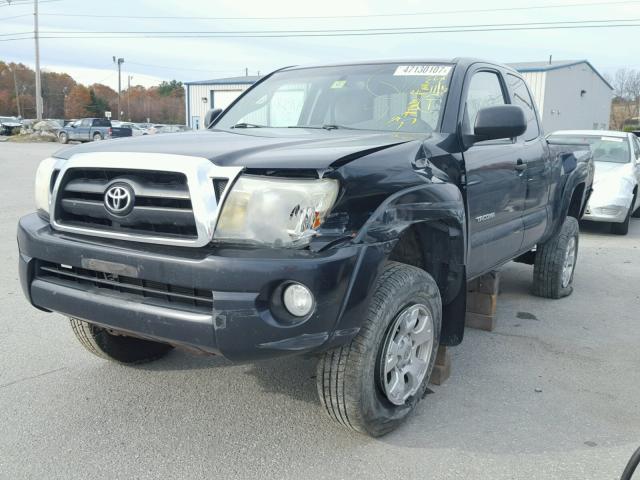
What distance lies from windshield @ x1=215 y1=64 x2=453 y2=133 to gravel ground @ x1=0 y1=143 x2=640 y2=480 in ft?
5.15

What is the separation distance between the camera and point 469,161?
3.59m

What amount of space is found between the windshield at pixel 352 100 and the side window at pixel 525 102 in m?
1.08

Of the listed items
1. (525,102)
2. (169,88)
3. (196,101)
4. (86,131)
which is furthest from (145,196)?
(169,88)

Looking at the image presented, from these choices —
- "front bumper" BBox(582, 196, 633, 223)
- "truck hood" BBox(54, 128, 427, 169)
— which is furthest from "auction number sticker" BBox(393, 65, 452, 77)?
"front bumper" BBox(582, 196, 633, 223)

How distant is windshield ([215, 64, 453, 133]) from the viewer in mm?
3701

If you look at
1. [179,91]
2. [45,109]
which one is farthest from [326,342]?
[179,91]

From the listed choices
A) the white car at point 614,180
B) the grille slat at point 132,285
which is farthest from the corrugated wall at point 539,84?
the grille slat at point 132,285

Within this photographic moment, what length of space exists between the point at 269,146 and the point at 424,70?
151 cm

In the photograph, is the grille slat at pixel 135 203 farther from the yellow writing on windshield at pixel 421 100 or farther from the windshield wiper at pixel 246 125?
the yellow writing on windshield at pixel 421 100

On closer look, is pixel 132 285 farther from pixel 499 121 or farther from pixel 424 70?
pixel 424 70

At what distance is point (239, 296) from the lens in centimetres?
243

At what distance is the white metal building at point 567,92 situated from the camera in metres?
33.6

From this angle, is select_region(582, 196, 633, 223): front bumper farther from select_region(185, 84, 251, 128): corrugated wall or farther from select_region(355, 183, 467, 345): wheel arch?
select_region(185, 84, 251, 128): corrugated wall

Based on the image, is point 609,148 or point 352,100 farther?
point 609,148
